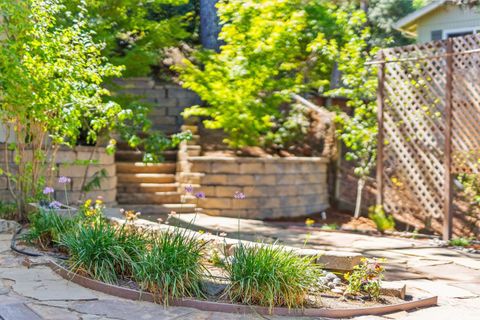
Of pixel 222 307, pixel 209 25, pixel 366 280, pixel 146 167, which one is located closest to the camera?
pixel 222 307

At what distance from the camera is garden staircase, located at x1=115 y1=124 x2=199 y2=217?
33.1 ft

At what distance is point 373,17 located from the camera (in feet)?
61.4

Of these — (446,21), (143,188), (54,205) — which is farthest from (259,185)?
(446,21)

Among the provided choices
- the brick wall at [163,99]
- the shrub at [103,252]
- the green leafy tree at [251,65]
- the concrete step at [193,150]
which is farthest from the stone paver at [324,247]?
the brick wall at [163,99]

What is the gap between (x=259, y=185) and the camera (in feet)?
34.9

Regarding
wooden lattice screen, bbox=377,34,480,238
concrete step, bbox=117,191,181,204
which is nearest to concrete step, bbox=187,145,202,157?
concrete step, bbox=117,191,181,204

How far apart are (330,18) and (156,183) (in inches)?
194

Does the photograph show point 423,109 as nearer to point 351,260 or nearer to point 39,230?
point 351,260

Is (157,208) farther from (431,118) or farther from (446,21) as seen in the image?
(446,21)

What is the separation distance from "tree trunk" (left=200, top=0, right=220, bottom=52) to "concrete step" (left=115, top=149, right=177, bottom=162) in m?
3.21

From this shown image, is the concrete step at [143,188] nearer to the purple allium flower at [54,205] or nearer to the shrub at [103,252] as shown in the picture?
the purple allium flower at [54,205]

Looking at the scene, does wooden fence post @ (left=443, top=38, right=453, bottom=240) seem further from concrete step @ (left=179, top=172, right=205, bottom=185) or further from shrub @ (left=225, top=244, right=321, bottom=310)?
shrub @ (left=225, top=244, right=321, bottom=310)

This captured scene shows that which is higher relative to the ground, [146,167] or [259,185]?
[146,167]

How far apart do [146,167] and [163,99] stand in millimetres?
2682
